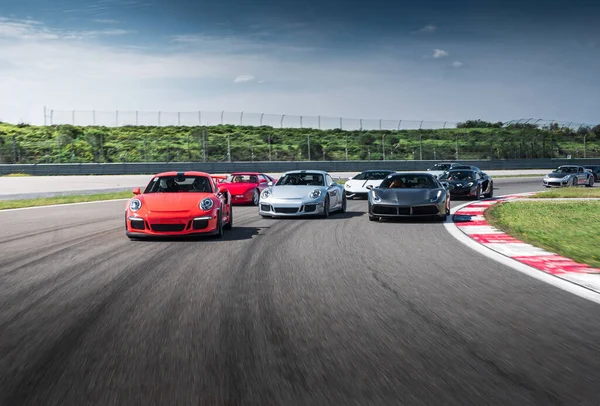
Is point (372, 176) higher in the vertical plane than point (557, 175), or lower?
higher

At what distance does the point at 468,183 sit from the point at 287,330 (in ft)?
60.3

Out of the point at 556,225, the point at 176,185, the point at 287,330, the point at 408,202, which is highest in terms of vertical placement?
the point at 176,185

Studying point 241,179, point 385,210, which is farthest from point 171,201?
point 241,179

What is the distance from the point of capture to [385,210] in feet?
47.0

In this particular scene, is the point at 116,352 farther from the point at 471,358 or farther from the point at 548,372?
the point at 548,372

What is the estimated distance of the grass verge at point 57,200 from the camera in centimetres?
1986

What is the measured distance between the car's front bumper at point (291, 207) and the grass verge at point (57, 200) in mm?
8337

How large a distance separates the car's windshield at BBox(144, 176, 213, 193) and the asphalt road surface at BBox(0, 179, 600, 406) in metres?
2.77

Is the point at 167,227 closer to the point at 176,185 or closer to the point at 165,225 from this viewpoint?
the point at 165,225

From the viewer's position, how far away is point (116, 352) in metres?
4.51

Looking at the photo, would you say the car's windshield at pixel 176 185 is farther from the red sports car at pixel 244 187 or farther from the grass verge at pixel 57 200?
the grass verge at pixel 57 200

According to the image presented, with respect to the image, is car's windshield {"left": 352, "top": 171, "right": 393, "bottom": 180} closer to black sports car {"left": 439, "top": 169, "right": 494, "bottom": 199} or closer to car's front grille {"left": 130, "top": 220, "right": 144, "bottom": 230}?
black sports car {"left": 439, "top": 169, "right": 494, "bottom": 199}

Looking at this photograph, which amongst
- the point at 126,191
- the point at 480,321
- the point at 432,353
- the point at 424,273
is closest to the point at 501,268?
the point at 424,273

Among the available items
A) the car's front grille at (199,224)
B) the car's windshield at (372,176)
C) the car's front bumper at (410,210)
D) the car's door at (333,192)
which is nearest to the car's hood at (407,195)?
the car's front bumper at (410,210)
